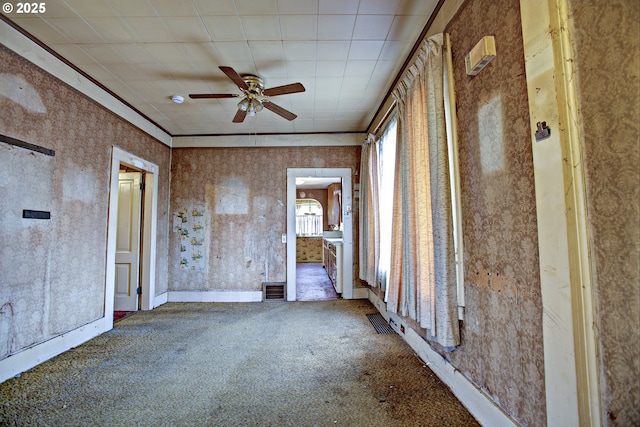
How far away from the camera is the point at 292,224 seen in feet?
14.6

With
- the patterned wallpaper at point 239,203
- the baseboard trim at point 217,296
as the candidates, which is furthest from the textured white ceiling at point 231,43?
the baseboard trim at point 217,296

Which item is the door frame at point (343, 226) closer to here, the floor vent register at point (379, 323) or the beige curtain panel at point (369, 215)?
the beige curtain panel at point (369, 215)

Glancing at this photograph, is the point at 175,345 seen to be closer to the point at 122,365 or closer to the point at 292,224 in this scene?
the point at 122,365

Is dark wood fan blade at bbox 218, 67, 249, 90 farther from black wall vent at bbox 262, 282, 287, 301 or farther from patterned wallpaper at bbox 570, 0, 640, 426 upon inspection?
Answer: black wall vent at bbox 262, 282, 287, 301

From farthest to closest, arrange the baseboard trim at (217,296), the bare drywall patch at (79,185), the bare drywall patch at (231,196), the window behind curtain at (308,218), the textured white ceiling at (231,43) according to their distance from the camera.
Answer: the window behind curtain at (308,218) < the bare drywall patch at (231,196) < the baseboard trim at (217,296) < the bare drywall patch at (79,185) < the textured white ceiling at (231,43)

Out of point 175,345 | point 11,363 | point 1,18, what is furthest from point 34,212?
point 175,345

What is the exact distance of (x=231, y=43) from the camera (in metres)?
2.32

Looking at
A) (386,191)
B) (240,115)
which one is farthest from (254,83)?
(386,191)

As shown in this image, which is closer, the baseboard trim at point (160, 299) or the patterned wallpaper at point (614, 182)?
the patterned wallpaper at point (614, 182)

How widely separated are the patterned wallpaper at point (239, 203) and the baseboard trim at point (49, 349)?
58.6 inches

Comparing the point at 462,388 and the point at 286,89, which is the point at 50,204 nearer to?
the point at 286,89

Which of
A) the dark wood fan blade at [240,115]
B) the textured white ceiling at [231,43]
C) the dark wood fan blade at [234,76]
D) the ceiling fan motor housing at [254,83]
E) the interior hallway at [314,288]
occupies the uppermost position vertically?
the textured white ceiling at [231,43]

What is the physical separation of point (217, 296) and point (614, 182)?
454cm

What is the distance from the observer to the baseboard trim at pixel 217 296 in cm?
434
